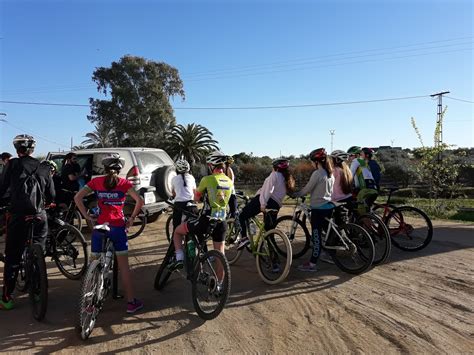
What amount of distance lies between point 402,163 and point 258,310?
37.4 metres

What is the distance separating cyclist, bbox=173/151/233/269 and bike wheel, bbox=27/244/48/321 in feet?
5.04

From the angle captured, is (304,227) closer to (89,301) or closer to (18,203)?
(89,301)

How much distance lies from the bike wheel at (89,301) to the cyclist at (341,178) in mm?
4301

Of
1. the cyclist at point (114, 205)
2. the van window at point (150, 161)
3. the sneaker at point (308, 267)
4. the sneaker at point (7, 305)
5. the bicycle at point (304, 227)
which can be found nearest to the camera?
the cyclist at point (114, 205)

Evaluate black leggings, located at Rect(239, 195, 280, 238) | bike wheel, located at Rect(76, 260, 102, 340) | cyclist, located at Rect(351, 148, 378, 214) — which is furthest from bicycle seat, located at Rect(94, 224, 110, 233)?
cyclist, located at Rect(351, 148, 378, 214)

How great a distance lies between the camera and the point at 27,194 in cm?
461

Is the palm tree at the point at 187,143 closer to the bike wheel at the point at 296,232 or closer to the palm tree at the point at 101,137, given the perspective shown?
the palm tree at the point at 101,137

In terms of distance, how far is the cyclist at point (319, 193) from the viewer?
5977 mm

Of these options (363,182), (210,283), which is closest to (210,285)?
(210,283)

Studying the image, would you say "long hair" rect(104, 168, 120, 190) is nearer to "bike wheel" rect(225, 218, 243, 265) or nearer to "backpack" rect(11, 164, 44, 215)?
"backpack" rect(11, 164, 44, 215)

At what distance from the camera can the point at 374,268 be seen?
6.20 meters

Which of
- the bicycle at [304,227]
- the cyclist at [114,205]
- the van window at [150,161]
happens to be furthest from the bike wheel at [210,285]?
the van window at [150,161]

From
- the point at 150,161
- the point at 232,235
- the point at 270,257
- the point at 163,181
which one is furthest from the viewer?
the point at 150,161

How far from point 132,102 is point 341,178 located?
37516 mm
